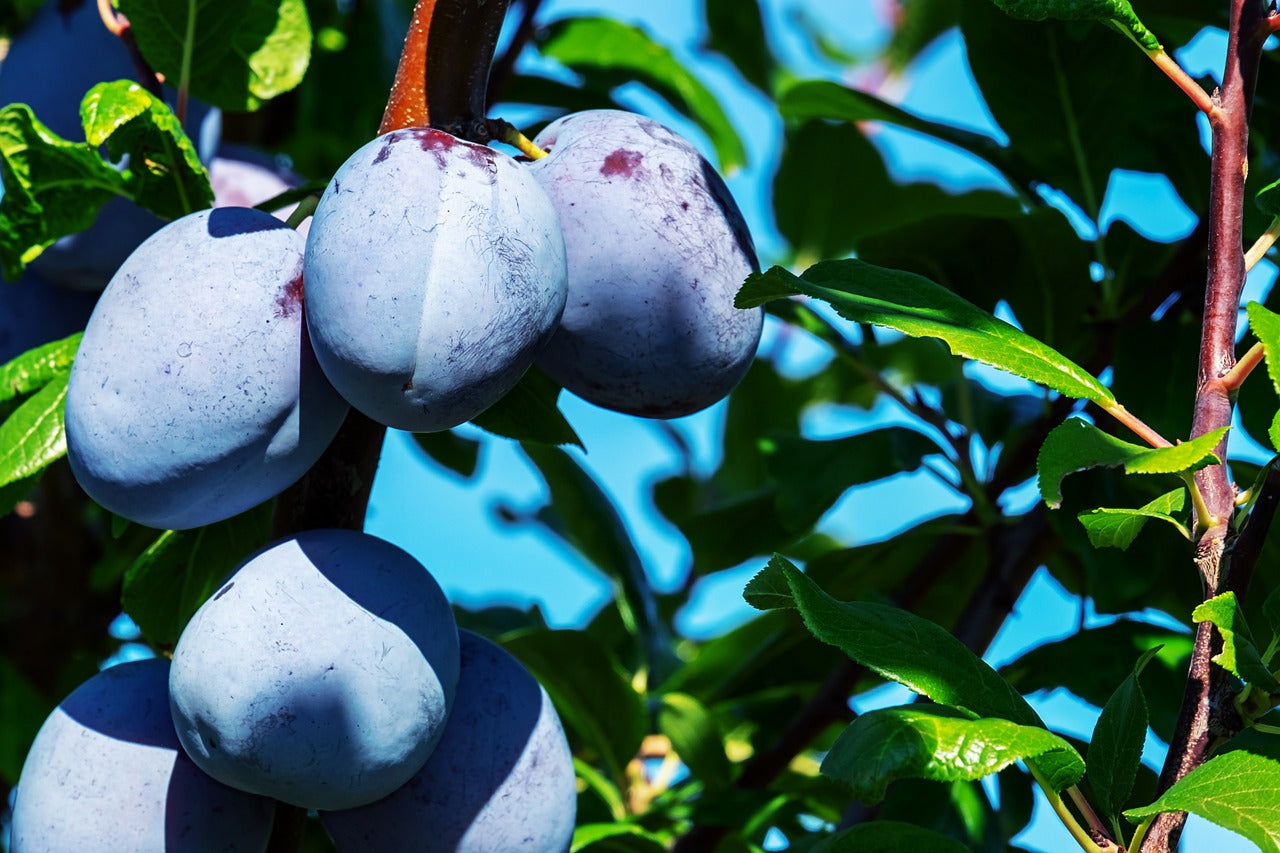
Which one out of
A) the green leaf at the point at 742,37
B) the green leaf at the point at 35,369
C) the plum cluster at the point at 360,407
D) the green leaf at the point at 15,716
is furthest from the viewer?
the green leaf at the point at 742,37

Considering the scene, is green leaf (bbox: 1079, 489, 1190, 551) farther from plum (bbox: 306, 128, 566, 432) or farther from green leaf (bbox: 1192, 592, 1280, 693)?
plum (bbox: 306, 128, 566, 432)

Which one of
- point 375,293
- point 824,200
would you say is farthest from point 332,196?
point 824,200

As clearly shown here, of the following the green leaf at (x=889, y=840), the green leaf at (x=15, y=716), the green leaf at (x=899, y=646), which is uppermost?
the green leaf at (x=899, y=646)

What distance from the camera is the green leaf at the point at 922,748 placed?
23.5 inches

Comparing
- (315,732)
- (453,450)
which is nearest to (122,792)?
(315,732)

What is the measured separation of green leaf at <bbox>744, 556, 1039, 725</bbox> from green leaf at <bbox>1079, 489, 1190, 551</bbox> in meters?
0.09

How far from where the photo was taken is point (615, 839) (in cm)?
111

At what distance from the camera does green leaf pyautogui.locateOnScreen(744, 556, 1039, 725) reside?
0.69 m

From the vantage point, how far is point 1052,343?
48.6 inches

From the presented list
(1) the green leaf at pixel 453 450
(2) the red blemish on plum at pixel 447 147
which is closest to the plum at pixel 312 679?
(2) the red blemish on plum at pixel 447 147

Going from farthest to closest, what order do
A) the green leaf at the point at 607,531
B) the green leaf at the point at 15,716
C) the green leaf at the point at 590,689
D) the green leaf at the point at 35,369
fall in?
the green leaf at the point at 15,716 → the green leaf at the point at 607,531 → the green leaf at the point at 590,689 → the green leaf at the point at 35,369

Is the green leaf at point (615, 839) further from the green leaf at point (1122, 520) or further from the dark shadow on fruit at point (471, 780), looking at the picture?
the green leaf at point (1122, 520)

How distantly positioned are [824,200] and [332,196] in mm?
1156

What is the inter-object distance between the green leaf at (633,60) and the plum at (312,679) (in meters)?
0.94
